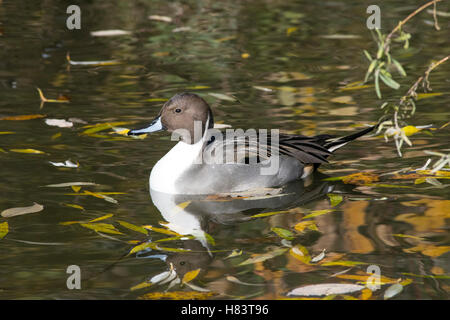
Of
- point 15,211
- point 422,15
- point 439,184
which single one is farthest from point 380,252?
point 422,15

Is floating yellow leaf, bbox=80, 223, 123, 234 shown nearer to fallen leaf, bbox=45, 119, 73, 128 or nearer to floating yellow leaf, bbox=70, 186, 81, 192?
floating yellow leaf, bbox=70, 186, 81, 192

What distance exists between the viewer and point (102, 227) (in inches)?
228

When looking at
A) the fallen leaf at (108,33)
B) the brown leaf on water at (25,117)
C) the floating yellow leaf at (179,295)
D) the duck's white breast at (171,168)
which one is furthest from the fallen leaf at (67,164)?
the fallen leaf at (108,33)

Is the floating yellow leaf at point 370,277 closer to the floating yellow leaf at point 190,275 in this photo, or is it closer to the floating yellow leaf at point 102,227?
the floating yellow leaf at point 190,275

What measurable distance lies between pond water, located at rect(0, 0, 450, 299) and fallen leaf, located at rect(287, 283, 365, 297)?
0.06m

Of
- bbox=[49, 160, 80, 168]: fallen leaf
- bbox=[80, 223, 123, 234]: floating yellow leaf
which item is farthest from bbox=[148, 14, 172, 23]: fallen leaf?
bbox=[80, 223, 123, 234]: floating yellow leaf

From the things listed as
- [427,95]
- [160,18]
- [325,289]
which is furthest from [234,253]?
[160,18]

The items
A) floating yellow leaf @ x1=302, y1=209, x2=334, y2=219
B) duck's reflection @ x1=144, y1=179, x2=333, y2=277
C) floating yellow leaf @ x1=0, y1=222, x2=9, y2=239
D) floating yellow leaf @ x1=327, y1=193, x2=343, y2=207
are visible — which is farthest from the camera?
floating yellow leaf @ x1=327, y1=193, x2=343, y2=207

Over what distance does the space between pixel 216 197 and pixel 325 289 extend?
1.99 metres

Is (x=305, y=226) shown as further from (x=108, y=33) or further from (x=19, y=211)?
(x=108, y=33)

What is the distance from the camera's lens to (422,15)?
12242mm

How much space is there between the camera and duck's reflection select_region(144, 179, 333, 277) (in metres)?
5.84

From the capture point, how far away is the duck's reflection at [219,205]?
19.1 ft

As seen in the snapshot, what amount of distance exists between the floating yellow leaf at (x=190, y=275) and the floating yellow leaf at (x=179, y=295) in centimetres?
16
